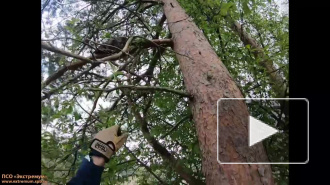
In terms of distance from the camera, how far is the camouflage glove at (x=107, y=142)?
0.82 meters

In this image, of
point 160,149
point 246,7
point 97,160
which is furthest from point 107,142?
point 246,7

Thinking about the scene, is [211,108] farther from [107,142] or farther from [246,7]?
[246,7]

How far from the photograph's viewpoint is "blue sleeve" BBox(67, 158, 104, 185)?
2.65 ft

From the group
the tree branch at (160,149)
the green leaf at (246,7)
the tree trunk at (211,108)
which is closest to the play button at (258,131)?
the tree trunk at (211,108)

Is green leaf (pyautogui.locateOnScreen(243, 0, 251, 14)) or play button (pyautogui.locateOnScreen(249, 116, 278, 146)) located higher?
green leaf (pyautogui.locateOnScreen(243, 0, 251, 14))

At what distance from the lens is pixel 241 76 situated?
103 centimetres

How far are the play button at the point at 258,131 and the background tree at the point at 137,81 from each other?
0.08 ft

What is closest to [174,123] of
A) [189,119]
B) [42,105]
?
[189,119]

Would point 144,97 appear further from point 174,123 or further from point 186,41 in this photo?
point 186,41

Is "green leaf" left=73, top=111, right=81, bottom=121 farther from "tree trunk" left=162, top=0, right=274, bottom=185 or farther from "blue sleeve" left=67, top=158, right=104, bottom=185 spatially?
"tree trunk" left=162, top=0, right=274, bottom=185

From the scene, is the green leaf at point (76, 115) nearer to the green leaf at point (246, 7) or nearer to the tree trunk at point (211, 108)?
the tree trunk at point (211, 108)

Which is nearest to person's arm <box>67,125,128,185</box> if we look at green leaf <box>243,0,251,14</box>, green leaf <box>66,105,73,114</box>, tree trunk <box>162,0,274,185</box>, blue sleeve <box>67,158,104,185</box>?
blue sleeve <box>67,158,104,185</box>

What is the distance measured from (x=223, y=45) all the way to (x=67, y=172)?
0.68m

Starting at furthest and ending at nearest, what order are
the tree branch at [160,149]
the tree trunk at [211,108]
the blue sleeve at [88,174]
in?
1. the tree branch at [160,149]
2. the blue sleeve at [88,174]
3. the tree trunk at [211,108]
